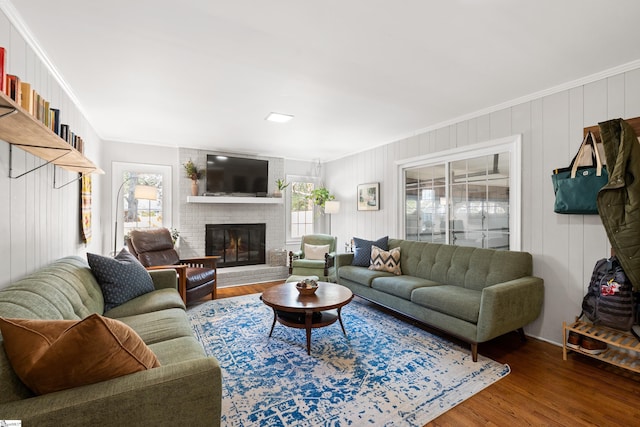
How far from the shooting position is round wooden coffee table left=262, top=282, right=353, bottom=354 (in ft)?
8.56

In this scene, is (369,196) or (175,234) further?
(369,196)

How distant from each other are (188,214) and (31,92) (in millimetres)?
3793

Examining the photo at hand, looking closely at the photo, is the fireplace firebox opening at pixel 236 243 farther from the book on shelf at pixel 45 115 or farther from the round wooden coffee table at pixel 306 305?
the book on shelf at pixel 45 115

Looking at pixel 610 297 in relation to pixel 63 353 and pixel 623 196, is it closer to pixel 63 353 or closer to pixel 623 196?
pixel 623 196

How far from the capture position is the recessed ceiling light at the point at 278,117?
3.64 m

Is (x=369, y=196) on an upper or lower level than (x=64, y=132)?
lower

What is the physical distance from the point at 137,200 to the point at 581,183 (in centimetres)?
585

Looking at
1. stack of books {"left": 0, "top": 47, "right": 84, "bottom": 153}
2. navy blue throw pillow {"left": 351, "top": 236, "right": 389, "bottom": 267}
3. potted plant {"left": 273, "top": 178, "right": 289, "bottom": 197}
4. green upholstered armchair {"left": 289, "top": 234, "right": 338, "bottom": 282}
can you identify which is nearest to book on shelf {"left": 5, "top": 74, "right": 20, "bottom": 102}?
stack of books {"left": 0, "top": 47, "right": 84, "bottom": 153}

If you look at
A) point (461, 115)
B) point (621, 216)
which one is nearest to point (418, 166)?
point (461, 115)

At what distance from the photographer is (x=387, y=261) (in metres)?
4.00

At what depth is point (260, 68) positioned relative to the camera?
98.5 inches

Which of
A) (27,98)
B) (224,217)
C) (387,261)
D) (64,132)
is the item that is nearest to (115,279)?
(64,132)

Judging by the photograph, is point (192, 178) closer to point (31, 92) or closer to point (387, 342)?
point (31, 92)

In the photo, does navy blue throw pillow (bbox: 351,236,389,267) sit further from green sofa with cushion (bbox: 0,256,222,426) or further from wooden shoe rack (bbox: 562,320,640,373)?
green sofa with cushion (bbox: 0,256,222,426)
